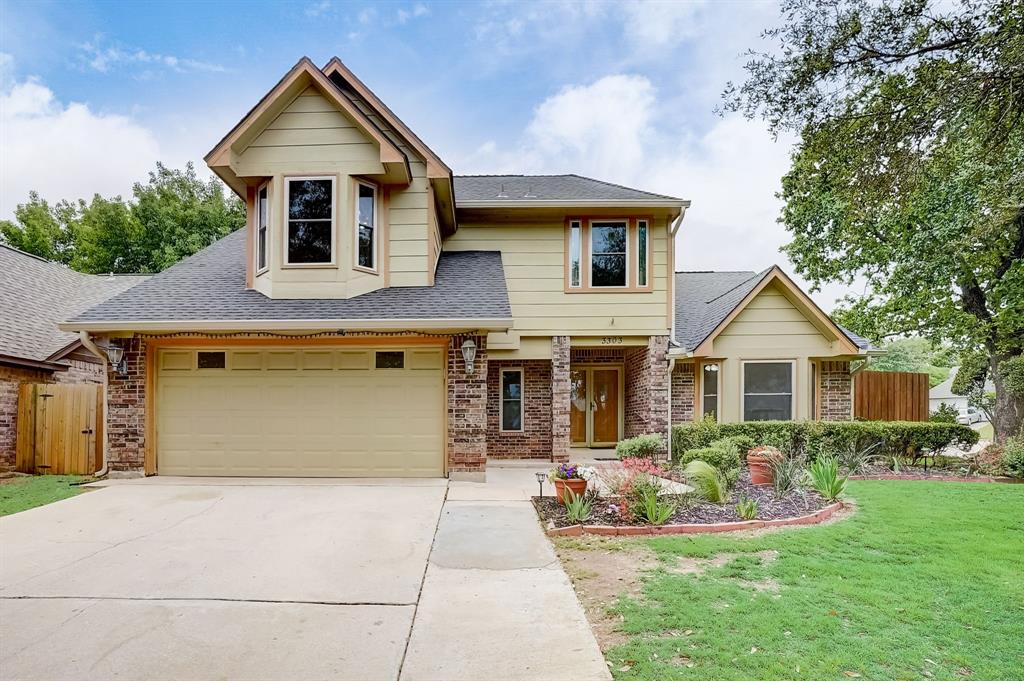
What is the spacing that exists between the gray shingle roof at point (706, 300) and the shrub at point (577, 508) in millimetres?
5985

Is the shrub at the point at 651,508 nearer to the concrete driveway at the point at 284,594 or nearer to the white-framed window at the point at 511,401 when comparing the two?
the concrete driveway at the point at 284,594

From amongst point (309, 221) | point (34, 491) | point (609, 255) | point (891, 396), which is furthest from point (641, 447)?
point (34, 491)

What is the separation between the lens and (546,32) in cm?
1223

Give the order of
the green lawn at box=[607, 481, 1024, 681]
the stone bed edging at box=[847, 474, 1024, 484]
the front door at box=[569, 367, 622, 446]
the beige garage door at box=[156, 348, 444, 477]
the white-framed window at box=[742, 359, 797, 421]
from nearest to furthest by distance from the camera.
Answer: the green lawn at box=[607, 481, 1024, 681] → the beige garage door at box=[156, 348, 444, 477] → the stone bed edging at box=[847, 474, 1024, 484] → the white-framed window at box=[742, 359, 797, 421] → the front door at box=[569, 367, 622, 446]

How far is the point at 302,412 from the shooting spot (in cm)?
926

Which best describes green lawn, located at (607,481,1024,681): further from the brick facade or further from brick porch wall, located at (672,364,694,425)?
the brick facade

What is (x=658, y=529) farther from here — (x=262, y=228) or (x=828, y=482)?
(x=262, y=228)

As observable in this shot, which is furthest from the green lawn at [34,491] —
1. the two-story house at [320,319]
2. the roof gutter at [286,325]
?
the roof gutter at [286,325]

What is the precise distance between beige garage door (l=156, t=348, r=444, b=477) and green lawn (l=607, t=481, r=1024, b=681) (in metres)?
4.97

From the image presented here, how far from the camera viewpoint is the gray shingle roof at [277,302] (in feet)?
28.8

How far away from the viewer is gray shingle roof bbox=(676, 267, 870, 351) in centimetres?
1203

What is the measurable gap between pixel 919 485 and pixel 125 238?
31.9 meters

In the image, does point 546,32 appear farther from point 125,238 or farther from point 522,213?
point 125,238

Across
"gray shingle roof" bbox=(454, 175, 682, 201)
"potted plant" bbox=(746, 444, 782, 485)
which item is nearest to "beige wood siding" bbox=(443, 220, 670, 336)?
"gray shingle roof" bbox=(454, 175, 682, 201)
